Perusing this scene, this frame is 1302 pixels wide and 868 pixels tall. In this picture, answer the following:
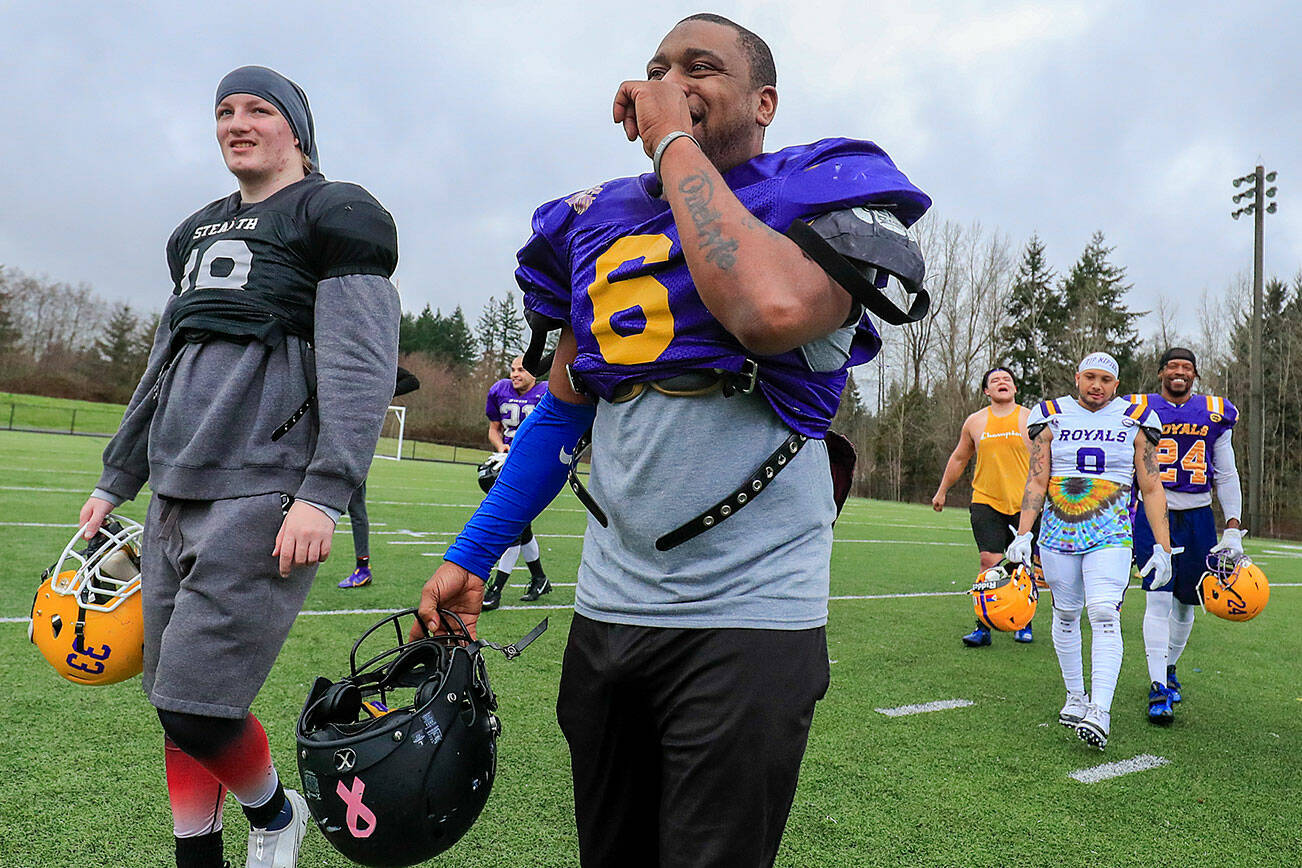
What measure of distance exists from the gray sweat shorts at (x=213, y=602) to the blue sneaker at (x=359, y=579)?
17.2 feet

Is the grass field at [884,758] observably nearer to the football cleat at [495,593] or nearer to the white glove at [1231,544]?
the football cleat at [495,593]

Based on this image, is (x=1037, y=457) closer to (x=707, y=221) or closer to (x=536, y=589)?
(x=536, y=589)

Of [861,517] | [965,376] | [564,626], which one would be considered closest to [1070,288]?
[965,376]

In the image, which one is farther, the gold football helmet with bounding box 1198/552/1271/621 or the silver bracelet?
the gold football helmet with bounding box 1198/552/1271/621

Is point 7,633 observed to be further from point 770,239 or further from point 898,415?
point 898,415

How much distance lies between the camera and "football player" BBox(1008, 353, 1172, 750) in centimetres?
456

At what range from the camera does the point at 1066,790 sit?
3.79 meters

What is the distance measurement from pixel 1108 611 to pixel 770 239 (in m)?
4.12

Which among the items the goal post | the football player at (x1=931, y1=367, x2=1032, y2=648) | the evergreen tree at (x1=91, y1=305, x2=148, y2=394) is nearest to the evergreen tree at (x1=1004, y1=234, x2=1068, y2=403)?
the goal post

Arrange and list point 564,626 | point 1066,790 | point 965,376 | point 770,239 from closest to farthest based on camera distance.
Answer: point 770,239
point 1066,790
point 564,626
point 965,376

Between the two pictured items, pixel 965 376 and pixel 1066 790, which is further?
pixel 965 376

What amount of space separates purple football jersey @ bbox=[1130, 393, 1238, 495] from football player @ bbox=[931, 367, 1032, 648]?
132 cm

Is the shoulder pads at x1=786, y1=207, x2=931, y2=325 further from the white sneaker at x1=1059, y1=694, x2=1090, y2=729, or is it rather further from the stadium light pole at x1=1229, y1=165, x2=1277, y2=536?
the stadium light pole at x1=1229, y1=165, x2=1277, y2=536

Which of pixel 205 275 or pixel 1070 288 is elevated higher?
pixel 1070 288
